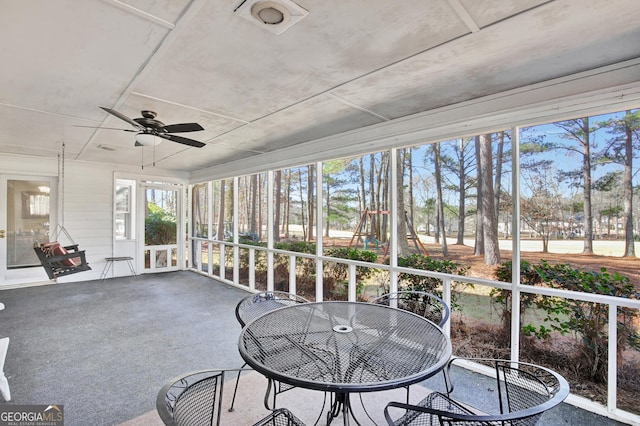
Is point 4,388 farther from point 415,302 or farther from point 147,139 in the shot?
point 415,302

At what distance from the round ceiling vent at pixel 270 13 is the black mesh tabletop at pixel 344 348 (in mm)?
1833

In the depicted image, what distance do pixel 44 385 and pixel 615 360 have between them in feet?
15.0

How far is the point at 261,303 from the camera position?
2734mm

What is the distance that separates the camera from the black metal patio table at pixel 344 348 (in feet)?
4.62

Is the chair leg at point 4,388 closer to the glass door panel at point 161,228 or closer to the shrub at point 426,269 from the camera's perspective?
the shrub at point 426,269

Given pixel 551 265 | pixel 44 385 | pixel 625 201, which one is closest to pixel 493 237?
pixel 551 265

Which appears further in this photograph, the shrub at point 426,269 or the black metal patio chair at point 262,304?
the shrub at point 426,269

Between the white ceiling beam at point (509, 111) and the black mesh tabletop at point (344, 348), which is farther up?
the white ceiling beam at point (509, 111)

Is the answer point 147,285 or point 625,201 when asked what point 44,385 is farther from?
point 625,201

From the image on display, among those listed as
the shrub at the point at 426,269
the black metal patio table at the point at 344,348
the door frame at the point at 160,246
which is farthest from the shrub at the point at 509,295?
the door frame at the point at 160,246

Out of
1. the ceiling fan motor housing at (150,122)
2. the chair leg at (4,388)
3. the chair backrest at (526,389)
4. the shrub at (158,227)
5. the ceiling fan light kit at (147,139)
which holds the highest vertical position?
the ceiling fan motor housing at (150,122)

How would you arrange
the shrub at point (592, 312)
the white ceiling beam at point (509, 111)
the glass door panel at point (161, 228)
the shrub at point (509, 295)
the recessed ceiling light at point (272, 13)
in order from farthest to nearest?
the glass door panel at point (161, 228), the shrub at point (509, 295), the shrub at point (592, 312), the white ceiling beam at point (509, 111), the recessed ceiling light at point (272, 13)

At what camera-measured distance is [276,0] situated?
5.18 ft

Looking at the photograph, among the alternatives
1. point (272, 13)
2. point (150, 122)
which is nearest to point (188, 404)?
point (272, 13)
